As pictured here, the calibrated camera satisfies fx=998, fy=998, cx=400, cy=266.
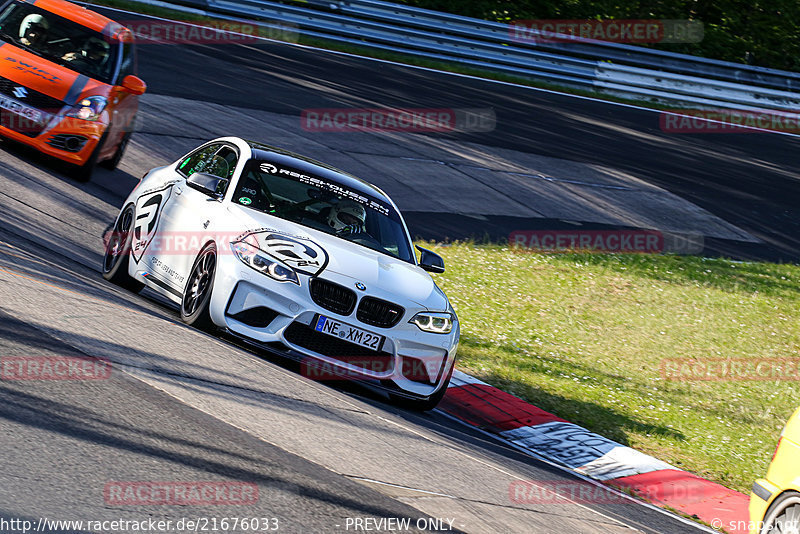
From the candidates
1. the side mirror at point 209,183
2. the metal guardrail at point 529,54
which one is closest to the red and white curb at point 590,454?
the side mirror at point 209,183

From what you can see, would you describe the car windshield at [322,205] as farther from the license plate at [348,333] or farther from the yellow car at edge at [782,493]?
the yellow car at edge at [782,493]

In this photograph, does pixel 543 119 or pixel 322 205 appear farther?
pixel 543 119

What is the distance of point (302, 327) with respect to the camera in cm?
731

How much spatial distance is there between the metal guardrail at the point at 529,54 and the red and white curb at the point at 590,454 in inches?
757

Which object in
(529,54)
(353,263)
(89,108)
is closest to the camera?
(353,263)

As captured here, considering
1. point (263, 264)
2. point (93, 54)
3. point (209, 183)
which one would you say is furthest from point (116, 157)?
point (263, 264)

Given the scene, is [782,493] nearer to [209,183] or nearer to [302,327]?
[302,327]

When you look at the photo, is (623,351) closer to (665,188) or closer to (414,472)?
(414,472)

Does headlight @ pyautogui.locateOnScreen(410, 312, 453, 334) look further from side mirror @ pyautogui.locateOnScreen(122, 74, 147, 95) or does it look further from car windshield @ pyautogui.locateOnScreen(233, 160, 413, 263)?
side mirror @ pyautogui.locateOnScreen(122, 74, 147, 95)

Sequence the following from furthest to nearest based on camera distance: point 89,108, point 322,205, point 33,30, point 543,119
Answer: point 543,119
point 33,30
point 89,108
point 322,205

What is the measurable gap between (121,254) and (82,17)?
18.0 ft

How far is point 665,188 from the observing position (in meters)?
20.8

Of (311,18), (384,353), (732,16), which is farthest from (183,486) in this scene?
(732,16)

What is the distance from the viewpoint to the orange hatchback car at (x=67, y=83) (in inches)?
460
